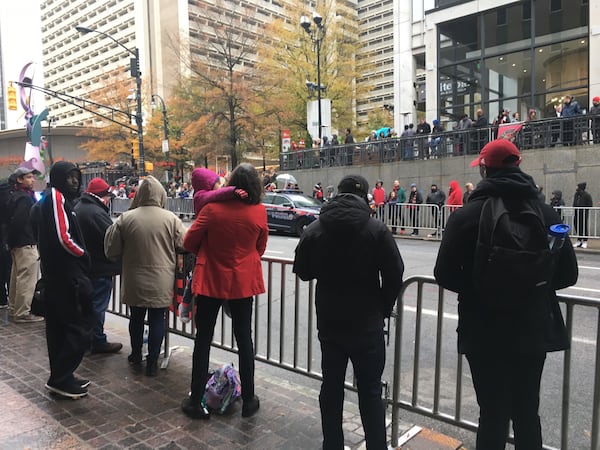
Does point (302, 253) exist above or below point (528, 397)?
above

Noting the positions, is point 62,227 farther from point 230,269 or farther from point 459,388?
point 459,388

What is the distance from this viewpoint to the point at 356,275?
9.38ft

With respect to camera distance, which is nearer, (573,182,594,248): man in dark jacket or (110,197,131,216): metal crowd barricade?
(573,182,594,248): man in dark jacket

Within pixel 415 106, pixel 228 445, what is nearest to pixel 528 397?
pixel 228 445

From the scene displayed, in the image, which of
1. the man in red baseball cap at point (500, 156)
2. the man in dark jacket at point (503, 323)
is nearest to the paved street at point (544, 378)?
the man in dark jacket at point (503, 323)

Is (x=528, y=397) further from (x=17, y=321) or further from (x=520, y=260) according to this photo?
(x=17, y=321)

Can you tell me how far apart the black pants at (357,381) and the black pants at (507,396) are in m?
0.56

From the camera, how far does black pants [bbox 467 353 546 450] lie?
2508 mm

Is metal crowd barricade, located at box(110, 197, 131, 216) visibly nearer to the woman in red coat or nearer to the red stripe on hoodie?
the red stripe on hoodie

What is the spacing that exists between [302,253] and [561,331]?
146cm

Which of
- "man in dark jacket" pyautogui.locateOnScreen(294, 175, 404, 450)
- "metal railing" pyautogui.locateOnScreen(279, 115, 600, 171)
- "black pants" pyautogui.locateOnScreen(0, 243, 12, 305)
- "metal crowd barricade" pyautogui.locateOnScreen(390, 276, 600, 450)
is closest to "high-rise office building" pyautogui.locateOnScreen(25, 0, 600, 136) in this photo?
"metal railing" pyautogui.locateOnScreen(279, 115, 600, 171)

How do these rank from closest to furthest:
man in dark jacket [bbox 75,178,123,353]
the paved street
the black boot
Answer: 1. the paved street
2. the black boot
3. man in dark jacket [bbox 75,178,123,353]

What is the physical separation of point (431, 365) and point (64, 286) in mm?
3524

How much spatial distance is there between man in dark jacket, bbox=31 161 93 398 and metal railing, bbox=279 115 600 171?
1781 cm
